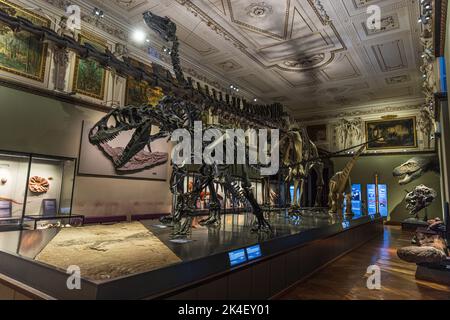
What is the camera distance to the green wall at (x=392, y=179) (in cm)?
1308

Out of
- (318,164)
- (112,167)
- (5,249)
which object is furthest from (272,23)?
(5,249)

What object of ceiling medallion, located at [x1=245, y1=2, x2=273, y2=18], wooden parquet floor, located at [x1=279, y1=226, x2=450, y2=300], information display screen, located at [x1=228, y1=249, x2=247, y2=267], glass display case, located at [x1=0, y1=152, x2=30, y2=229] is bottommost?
wooden parquet floor, located at [x1=279, y1=226, x2=450, y2=300]

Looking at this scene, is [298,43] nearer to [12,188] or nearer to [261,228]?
[261,228]

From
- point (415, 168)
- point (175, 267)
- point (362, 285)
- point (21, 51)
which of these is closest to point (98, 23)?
point (21, 51)

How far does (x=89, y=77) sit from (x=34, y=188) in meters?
2.83

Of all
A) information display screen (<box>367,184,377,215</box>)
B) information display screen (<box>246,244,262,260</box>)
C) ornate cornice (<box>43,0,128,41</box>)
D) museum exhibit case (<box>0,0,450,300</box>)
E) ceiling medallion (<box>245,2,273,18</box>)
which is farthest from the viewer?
information display screen (<box>367,184,377,215</box>)

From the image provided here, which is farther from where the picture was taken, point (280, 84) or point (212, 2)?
point (280, 84)

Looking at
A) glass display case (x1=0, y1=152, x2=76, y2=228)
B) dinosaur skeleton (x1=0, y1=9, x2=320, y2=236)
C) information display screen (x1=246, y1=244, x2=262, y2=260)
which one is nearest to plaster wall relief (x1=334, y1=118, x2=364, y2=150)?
dinosaur skeleton (x1=0, y1=9, x2=320, y2=236)

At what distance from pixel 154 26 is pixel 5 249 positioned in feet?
10.0

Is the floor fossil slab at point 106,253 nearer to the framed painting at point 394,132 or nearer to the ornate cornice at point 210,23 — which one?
the ornate cornice at point 210,23

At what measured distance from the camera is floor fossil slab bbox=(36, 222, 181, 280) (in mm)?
1980

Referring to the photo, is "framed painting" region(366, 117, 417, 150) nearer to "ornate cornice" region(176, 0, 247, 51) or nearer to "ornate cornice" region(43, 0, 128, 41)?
"ornate cornice" region(176, 0, 247, 51)

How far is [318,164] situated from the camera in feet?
24.5
